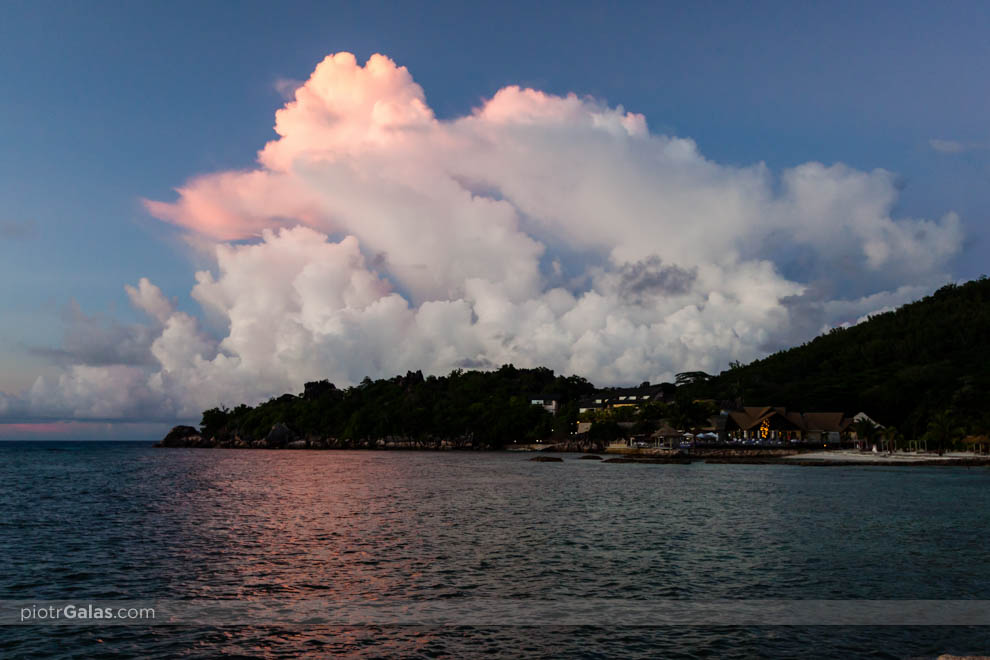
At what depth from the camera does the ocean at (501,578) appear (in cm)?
1928

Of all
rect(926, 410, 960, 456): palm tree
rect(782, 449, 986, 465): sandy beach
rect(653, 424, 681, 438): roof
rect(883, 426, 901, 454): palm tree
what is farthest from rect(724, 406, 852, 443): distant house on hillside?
rect(926, 410, 960, 456): palm tree

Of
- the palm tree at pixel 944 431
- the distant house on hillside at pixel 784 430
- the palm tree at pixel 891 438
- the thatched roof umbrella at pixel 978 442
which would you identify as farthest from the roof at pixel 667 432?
the thatched roof umbrella at pixel 978 442

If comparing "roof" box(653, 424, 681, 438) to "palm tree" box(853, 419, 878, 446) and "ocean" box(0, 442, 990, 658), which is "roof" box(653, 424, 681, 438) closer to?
"palm tree" box(853, 419, 878, 446)

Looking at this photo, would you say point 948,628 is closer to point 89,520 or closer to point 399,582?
point 399,582

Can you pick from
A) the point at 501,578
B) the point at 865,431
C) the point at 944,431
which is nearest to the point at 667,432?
the point at 865,431

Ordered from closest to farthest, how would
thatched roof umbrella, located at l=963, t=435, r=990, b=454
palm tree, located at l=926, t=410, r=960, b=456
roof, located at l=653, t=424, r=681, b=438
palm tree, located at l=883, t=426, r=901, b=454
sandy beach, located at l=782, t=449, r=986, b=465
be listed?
sandy beach, located at l=782, t=449, r=986, b=465 < thatched roof umbrella, located at l=963, t=435, r=990, b=454 < palm tree, located at l=926, t=410, r=960, b=456 < palm tree, located at l=883, t=426, r=901, b=454 < roof, located at l=653, t=424, r=681, b=438

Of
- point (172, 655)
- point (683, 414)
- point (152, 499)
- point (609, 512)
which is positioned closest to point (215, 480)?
point (152, 499)

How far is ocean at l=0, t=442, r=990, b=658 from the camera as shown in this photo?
19281 mm

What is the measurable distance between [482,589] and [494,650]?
7487 millimetres

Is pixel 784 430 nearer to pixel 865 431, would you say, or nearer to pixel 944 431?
pixel 865 431

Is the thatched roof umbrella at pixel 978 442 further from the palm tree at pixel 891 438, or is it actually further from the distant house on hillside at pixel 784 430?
the distant house on hillside at pixel 784 430

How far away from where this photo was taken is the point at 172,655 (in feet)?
59.3

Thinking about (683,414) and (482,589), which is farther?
(683,414)

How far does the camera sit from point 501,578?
90.8 feet
